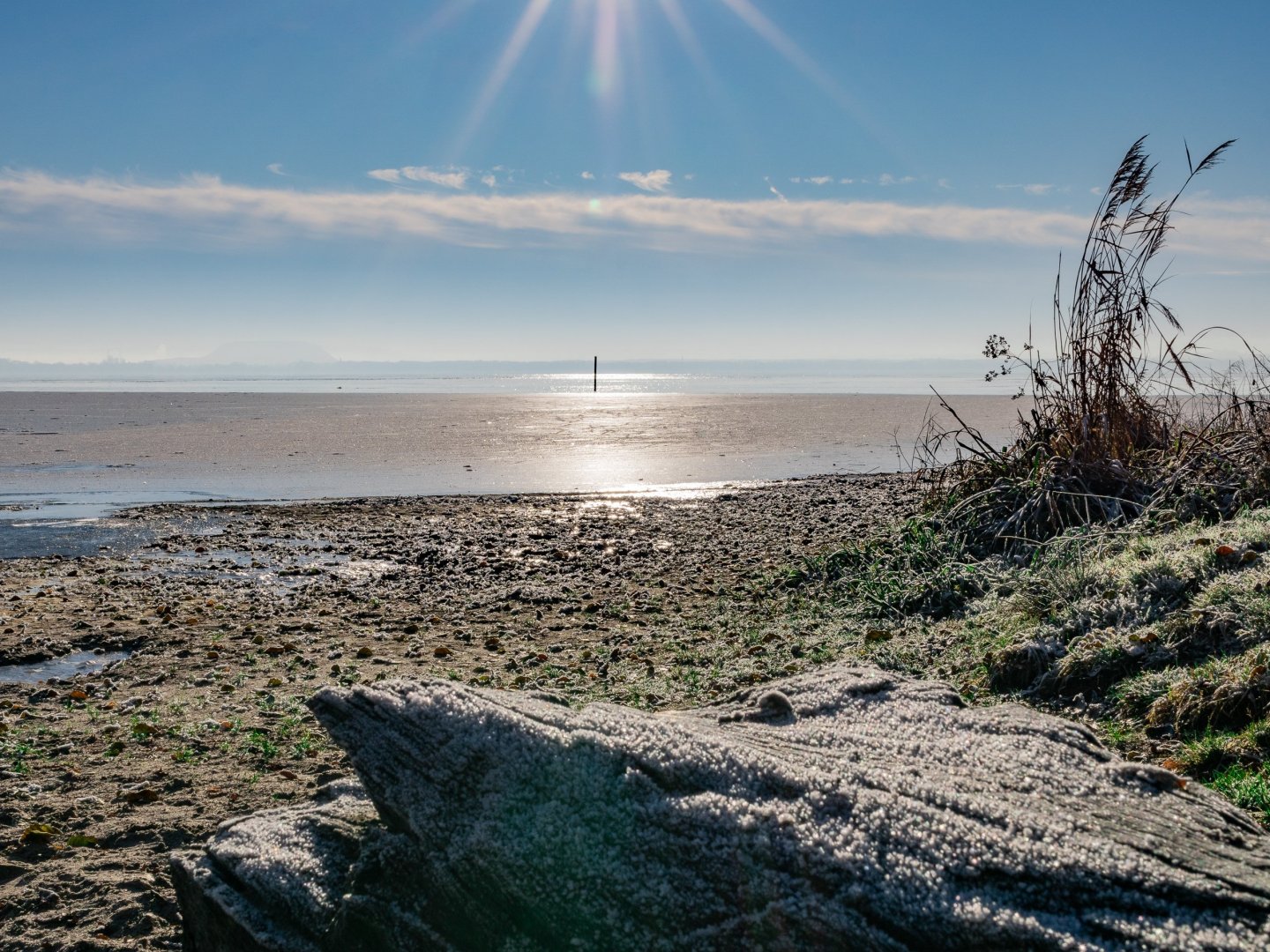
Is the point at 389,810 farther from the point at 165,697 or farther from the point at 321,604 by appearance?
the point at 321,604

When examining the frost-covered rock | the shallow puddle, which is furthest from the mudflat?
the frost-covered rock

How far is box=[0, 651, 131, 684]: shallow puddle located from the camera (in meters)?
6.61

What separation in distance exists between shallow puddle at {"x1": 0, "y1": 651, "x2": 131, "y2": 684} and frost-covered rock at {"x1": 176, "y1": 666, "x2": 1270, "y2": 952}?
15.7 ft

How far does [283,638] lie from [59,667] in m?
1.53

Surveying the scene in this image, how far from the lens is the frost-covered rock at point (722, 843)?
1965 millimetres

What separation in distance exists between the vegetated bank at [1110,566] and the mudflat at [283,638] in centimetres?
89

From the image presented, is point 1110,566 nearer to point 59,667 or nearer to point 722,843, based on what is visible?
point 722,843

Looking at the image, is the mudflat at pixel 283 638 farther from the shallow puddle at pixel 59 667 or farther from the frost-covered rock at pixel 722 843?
the frost-covered rock at pixel 722 843

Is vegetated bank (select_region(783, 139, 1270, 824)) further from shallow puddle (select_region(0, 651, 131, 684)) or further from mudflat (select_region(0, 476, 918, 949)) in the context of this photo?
shallow puddle (select_region(0, 651, 131, 684))

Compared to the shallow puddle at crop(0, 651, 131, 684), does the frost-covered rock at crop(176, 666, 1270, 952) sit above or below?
above

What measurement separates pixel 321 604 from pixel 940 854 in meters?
7.48

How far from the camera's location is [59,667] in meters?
6.85

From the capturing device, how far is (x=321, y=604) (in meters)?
8.64

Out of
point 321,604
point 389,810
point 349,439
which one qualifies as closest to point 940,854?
point 389,810
